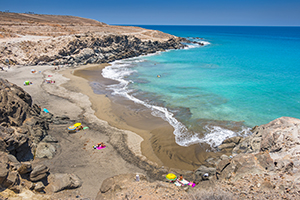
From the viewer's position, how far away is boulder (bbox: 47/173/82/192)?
33.5 feet

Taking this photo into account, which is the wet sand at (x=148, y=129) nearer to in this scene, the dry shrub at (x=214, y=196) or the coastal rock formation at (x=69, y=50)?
the dry shrub at (x=214, y=196)

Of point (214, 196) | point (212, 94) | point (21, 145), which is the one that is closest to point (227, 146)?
point (214, 196)

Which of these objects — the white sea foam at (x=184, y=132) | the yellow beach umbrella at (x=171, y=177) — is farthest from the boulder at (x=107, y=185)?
the white sea foam at (x=184, y=132)

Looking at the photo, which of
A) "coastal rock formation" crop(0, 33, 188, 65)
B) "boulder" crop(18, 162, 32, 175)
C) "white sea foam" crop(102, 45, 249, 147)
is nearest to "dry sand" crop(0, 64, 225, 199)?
"white sea foam" crop(102, 45, 249, 147)

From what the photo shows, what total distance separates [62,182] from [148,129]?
9429mm

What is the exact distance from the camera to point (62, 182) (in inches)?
417

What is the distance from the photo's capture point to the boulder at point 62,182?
402 inches

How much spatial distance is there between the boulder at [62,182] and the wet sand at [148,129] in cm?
560

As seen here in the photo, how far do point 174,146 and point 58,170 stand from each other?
362 inches

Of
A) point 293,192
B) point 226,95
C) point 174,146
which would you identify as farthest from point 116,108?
point 293,192

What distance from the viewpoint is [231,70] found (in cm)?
4088

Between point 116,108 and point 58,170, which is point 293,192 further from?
point 116,108

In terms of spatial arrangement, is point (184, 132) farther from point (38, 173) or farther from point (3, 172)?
point (3, 172)

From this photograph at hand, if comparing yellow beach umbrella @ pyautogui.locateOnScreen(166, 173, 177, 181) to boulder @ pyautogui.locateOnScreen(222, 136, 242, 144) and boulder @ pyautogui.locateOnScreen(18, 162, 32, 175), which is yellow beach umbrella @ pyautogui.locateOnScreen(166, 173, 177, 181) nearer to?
boulder @ pyautogui.locateOnScreen(222, 136, 242, 144)
